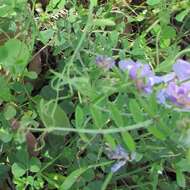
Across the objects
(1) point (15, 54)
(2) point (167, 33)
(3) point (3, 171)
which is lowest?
(3) point (3, 171)

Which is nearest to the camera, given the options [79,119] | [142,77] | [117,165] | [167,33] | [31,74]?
[142,77]

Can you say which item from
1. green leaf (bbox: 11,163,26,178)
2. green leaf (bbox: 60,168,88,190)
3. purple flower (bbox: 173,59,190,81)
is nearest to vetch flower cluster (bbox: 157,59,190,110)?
purple flower (bbox: 173,59,190,81)

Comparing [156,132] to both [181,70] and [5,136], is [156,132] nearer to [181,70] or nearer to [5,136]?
[181,70]

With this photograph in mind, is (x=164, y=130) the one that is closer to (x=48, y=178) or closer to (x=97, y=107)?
(x=97, y=107)

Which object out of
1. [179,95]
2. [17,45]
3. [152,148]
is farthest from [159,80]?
[17,45]

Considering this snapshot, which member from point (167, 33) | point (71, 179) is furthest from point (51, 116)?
point (167, 33)

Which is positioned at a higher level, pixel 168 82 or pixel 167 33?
pixel 168 82
